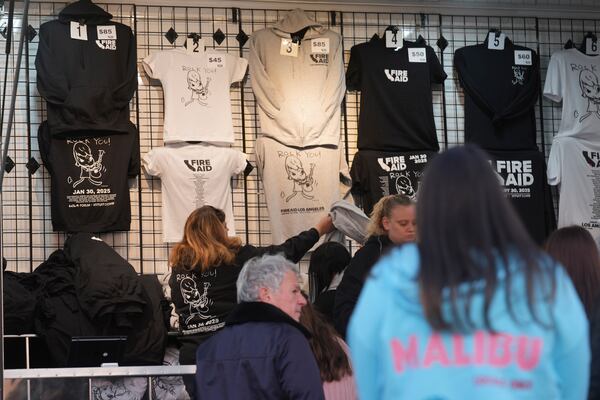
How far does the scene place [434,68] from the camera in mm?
7566

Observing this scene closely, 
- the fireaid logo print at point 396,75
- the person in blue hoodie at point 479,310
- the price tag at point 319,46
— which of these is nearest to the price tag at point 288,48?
the price tag at point 319,46

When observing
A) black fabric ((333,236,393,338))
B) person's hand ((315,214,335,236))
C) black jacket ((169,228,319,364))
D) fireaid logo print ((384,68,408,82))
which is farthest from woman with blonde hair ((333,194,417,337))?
fireaid logo print ((384,68,408,82))

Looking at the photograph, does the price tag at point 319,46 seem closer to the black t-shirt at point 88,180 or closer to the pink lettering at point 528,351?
the black t-shirt at point 88,180

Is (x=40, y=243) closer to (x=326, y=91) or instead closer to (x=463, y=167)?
(x=326, y=91)

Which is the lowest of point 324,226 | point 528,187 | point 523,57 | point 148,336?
point 148,336

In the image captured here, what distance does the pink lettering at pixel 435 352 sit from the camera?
2.03 meters

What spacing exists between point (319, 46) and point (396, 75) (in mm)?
602

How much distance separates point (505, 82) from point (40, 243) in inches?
141

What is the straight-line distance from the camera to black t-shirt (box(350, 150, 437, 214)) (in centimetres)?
723

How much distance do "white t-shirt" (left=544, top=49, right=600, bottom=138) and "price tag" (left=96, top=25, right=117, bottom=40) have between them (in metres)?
3.21

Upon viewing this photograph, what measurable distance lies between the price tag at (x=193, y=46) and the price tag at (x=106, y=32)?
53 cm

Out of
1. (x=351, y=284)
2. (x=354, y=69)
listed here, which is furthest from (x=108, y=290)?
(x=354, y=69)

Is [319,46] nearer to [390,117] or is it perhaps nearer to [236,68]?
[236,68]

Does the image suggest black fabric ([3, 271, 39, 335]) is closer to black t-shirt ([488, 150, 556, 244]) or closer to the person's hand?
the person's hand
